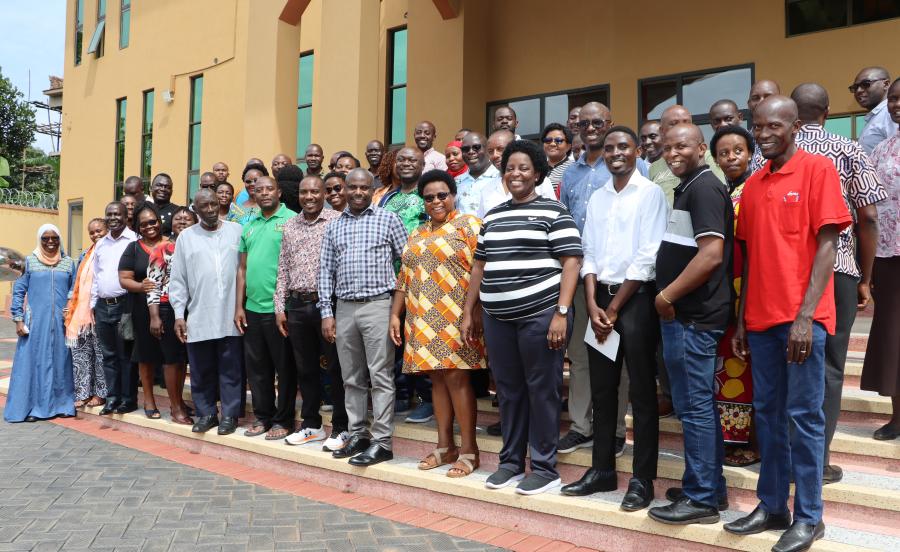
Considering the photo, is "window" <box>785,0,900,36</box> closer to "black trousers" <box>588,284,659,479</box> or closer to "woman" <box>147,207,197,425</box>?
"black trousers" <box>588,284,659,479</box>

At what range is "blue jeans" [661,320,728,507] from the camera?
12.0 feet

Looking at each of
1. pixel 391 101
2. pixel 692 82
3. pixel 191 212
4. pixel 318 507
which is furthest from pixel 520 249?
pixel 391 101

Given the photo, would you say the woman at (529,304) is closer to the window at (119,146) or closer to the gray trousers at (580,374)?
the gray trousers at (580,374)

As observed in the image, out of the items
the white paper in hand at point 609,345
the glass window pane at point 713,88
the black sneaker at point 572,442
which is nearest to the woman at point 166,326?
the black sneaker at point 572,442

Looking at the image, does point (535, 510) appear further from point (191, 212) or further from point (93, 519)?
point (191, 212)

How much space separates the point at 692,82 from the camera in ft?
32.4

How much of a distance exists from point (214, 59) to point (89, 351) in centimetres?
1025

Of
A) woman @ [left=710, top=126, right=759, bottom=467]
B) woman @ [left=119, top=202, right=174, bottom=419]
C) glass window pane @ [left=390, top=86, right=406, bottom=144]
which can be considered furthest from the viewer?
glass window pane @ [left=390, top=86, right=406, bottom=144]

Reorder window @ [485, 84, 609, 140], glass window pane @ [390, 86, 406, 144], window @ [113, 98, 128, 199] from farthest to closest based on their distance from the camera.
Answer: window @ [113, 98, 128, 199] < glass window pane @ [390, 86, 406, 144] < window @ [485, 84, 609, 140]

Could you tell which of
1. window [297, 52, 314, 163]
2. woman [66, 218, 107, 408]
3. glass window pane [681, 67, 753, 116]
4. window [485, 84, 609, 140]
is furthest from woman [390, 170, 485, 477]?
window [297, 52, 314, 163]

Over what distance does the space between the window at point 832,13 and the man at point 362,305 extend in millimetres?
6781

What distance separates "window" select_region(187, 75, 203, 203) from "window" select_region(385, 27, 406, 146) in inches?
244

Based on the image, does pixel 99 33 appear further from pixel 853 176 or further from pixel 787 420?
pixel 787 420

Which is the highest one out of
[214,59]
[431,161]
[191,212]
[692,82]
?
[214,59]
